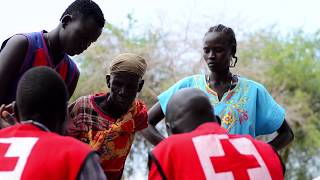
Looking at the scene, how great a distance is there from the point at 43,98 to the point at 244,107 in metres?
→ 1.85

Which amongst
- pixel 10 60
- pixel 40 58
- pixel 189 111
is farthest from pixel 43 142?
pixel 40 58

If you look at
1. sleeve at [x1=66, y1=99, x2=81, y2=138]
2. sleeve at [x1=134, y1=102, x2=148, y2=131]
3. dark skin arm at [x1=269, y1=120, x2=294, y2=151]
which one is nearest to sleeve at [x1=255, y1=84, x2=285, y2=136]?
dark skin arm at [x1=269, y1=120, x2=294, y2=151]

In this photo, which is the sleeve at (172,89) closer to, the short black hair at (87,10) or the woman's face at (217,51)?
the woman's face at (217,51)

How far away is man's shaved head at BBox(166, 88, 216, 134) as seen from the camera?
2.90m

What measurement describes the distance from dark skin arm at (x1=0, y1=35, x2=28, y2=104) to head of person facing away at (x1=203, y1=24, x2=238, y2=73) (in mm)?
1328

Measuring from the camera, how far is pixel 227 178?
2805 millimetres

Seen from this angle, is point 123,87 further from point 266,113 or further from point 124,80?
point 266,113

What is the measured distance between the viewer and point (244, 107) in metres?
4.14

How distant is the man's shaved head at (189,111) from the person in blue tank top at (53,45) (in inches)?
40.3

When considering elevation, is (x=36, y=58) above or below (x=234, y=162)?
above

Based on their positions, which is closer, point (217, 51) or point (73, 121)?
point (73, 121)

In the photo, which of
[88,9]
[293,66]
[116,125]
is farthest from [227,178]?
[293,66]

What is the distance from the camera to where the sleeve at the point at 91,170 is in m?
2.57

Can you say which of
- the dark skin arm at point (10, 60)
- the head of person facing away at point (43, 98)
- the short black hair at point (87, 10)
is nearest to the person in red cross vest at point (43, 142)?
the head of person facing away at point (43, 98)
